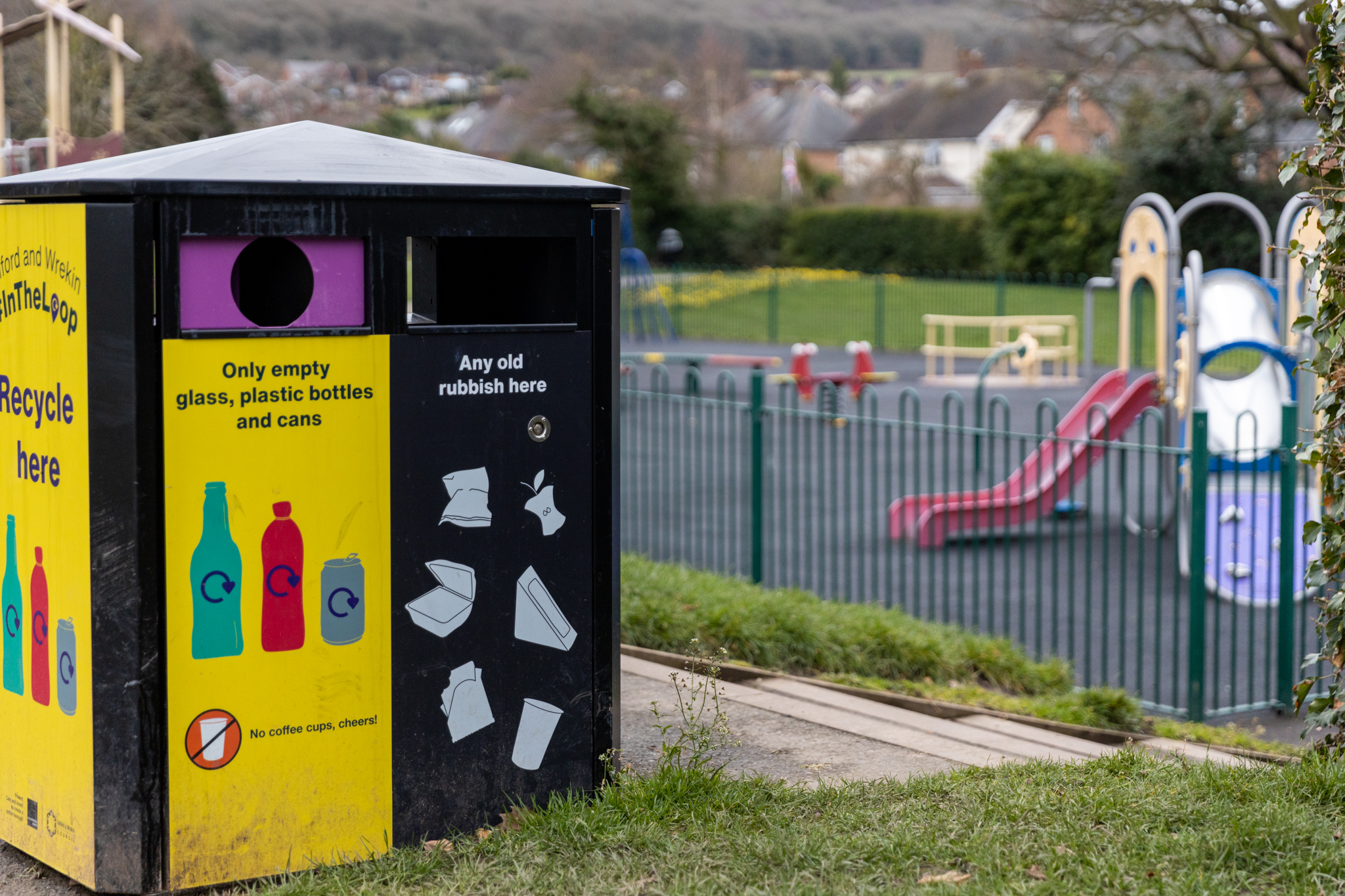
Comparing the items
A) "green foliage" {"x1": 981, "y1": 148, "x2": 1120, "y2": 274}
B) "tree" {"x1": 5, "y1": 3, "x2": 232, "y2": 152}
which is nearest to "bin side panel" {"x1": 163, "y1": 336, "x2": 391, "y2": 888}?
"tree" {"x1": 5, "y1": 3, "x2": 232, "y2": 152}

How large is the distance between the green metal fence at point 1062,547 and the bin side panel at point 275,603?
411 cm

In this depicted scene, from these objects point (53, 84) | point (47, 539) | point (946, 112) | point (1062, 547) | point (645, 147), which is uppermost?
point (946, 112)

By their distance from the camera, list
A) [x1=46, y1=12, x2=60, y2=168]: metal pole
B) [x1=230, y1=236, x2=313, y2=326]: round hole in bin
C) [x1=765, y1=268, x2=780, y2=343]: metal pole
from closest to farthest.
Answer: [x1=230, y1=236, x2=313, y2=326]: round hole in bin → [x1=46, y1=12, x2=60, y2=168]: metal pole → [x1=765, y1=268, x2=780, y2=343]: metal pole

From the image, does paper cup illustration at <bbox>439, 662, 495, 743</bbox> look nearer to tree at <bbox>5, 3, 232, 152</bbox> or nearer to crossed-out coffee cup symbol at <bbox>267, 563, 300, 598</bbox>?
crossed-out coffee cup symbol at <bbox>267, 563, 300, 598</bbox>

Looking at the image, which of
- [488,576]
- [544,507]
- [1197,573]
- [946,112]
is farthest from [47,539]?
[946,112]

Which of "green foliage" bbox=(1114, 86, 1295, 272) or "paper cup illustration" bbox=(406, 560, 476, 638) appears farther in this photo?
"green foliage" bbox=(1114, 86, 1295, 272)

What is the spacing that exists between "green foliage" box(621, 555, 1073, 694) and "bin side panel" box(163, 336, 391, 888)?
111 inches

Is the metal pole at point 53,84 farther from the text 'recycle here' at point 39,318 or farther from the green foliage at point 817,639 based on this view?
the text 'recycle here' at point 39,318

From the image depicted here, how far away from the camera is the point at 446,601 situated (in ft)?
11.2

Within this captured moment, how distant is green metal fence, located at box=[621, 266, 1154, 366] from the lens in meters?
29.6

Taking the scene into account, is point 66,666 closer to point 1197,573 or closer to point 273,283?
point 273,283

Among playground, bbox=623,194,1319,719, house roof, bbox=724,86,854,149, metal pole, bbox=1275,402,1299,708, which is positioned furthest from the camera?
house roof, bbox=724,86,854,149

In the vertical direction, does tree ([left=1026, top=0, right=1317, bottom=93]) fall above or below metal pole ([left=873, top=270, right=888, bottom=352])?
above

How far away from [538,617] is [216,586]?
81cm
